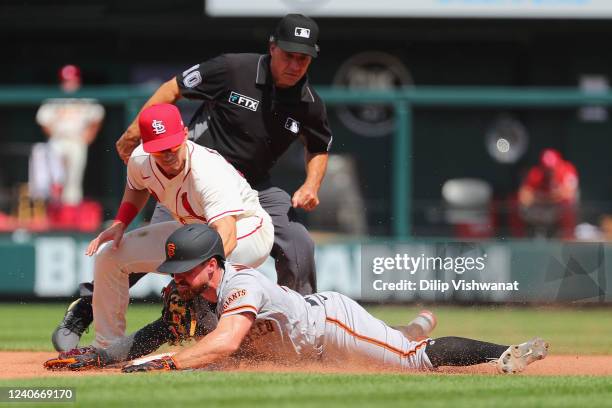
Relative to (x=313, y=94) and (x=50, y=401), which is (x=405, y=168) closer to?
(x=313, y=94)

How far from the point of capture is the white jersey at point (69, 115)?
11758 mm

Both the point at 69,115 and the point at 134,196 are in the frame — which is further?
the point at 69,115

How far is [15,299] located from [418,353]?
596 cm

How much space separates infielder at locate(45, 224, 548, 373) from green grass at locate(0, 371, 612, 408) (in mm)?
159

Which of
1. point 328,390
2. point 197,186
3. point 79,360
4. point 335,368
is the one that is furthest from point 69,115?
A: point 328,390

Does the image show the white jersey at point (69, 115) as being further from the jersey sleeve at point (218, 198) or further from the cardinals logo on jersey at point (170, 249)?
the cardinals logo on jersey at point (170, 249)

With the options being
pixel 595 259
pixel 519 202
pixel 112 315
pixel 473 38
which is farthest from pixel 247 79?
→ pixel 473 38

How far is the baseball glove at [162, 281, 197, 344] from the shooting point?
639 cm

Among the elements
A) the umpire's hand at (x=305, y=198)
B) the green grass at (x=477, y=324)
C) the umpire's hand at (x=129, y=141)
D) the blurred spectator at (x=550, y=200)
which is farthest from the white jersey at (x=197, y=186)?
the blurred spectator at (x=550, y=200)

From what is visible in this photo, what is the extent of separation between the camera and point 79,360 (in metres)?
6.48

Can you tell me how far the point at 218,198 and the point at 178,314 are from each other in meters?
0.66

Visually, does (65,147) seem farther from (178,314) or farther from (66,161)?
(178,314)

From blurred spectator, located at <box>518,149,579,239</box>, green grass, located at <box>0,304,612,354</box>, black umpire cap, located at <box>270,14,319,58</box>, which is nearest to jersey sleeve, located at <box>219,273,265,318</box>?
black umpire cap, located at <box>270,14,319,58</box>

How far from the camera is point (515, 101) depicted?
11.6 meters
